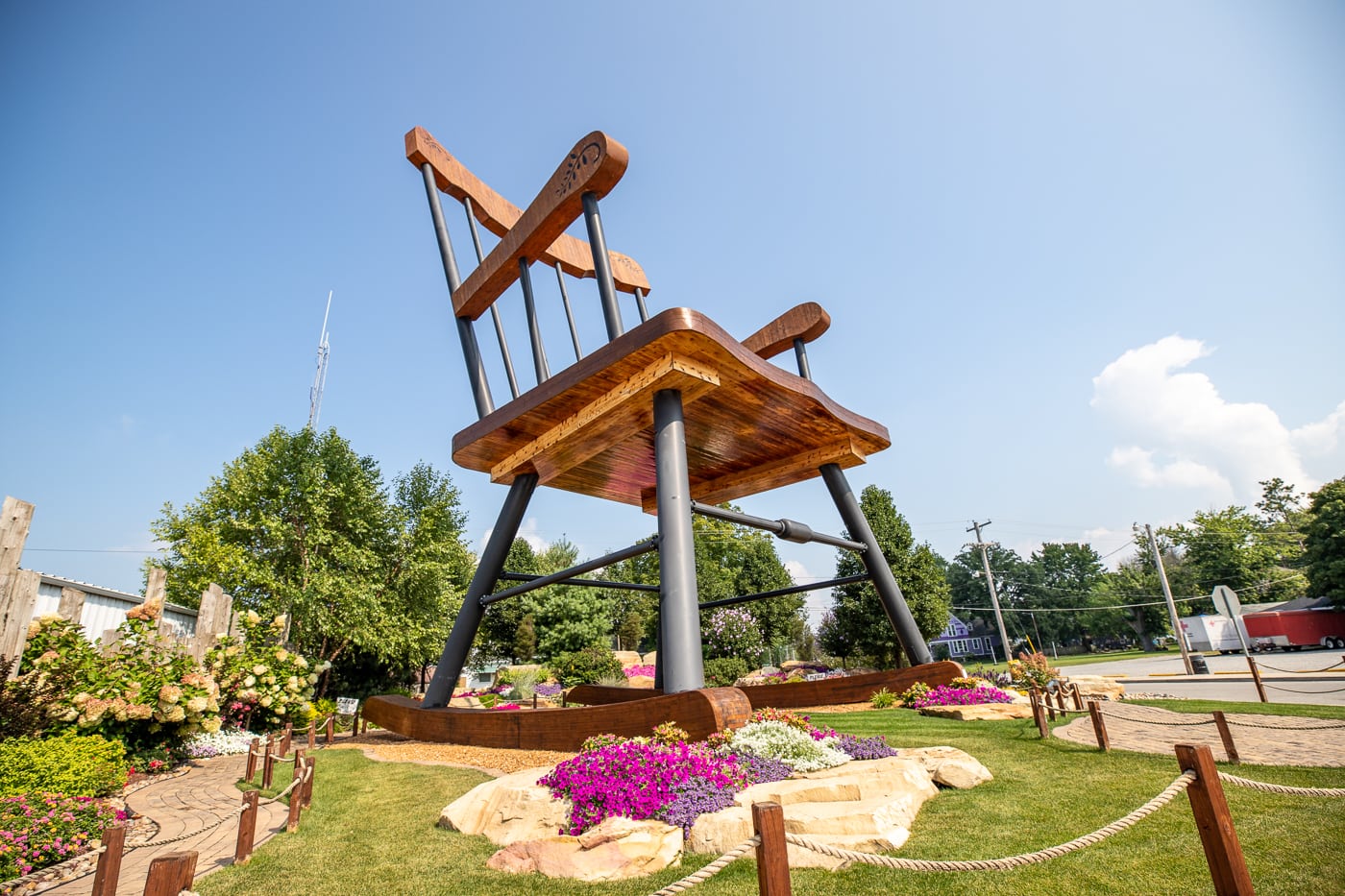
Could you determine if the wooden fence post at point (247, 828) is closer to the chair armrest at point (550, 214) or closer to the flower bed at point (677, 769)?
the flower bed at point (677, 769)

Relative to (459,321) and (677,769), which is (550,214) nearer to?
(459,321)

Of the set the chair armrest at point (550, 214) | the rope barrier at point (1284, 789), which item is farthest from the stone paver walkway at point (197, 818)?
the chair armrest at point (550, 214)

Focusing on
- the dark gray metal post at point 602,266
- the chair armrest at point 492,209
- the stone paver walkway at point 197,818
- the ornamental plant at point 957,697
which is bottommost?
the stone paver walkway at point 197,818

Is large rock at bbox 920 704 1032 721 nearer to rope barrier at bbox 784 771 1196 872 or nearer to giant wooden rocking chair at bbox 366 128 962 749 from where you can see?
giant wooden rocking chair at bbox 366 128 962 749

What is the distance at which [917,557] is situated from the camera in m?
22.3

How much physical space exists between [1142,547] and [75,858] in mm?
73590

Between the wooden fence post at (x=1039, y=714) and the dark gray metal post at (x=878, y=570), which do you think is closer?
the wooden fence post at (x=1039, y=714)

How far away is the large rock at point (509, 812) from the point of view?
4.79m

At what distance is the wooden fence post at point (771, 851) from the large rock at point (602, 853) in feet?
6.69

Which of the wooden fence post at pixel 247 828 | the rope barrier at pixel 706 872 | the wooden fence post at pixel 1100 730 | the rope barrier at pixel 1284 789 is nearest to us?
the rope barrier at pixel 706 872

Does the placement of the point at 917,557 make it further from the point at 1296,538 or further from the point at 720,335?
the point at 1296,538

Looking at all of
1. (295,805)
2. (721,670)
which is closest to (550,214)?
(295,805)

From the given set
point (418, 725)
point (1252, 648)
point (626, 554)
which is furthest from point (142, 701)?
point (1252, 648)

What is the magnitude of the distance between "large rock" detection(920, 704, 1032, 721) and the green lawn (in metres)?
3.07
